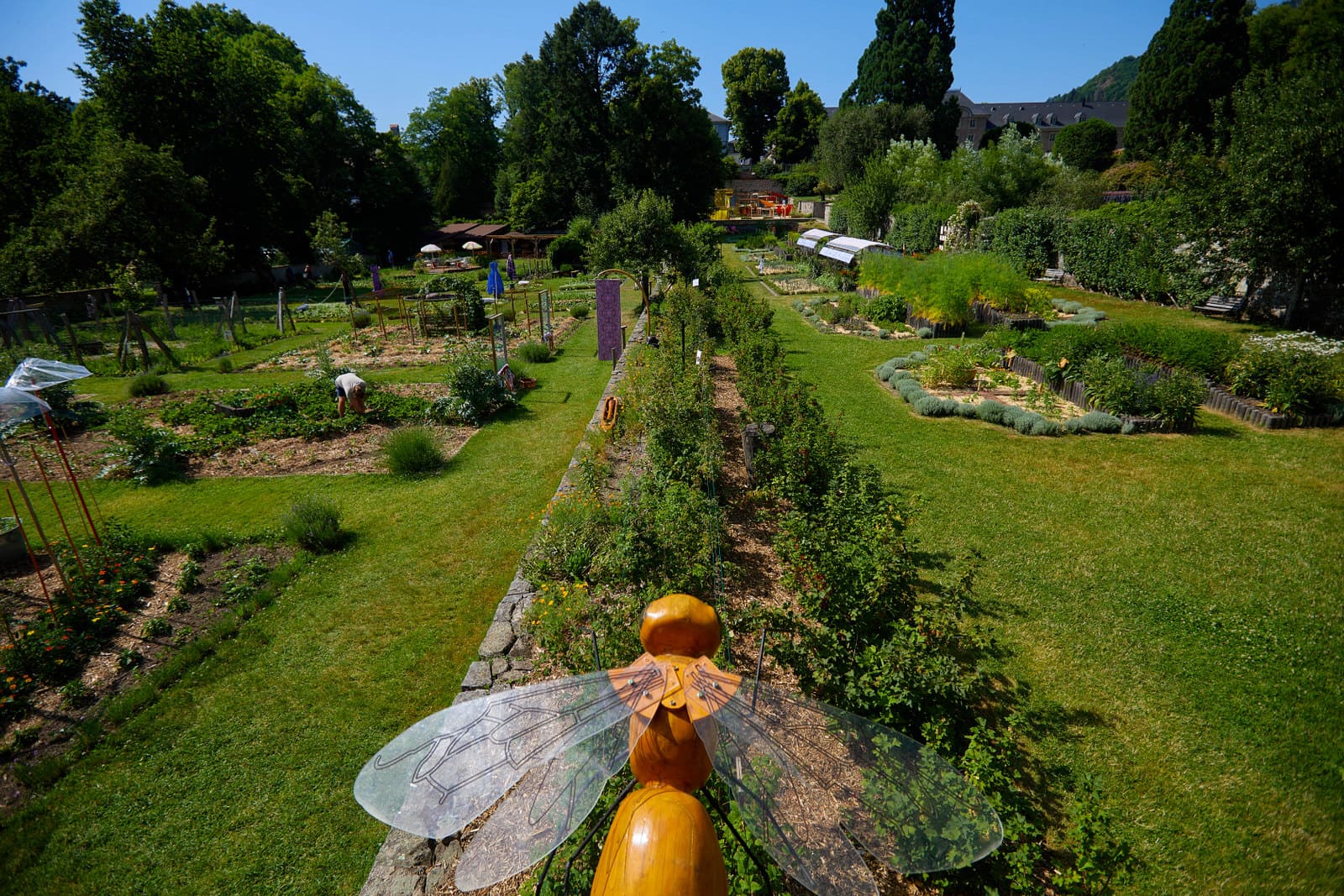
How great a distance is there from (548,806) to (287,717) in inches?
157

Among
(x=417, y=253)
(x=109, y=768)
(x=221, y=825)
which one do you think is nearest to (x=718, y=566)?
(x=221, y=825)

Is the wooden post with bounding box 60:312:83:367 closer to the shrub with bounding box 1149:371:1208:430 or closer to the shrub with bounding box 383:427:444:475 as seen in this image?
the shrub with bounding box 383:427:444:475

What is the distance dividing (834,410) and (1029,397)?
350 centimetres

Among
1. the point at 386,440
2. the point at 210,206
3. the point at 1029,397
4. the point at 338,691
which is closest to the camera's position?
the point at 338,691

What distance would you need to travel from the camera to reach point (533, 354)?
15.5 metres

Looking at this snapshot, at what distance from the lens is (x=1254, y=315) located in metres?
16.0

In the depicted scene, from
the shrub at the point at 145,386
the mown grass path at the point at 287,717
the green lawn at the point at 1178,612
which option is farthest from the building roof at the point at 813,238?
the shrub at the point at 145,386

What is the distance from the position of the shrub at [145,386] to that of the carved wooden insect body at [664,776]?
15.5 meters

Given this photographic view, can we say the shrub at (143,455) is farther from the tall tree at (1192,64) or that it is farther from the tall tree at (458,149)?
the tall tree at (458,149)

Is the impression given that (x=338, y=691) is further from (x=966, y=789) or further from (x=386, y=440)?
(x=386, y=440)

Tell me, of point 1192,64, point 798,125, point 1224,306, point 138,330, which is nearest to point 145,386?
point 138,330

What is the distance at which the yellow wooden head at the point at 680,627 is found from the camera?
200 cm

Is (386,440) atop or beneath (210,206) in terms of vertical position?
beneath

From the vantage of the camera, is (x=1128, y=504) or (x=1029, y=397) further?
(x=1029, y=397)
